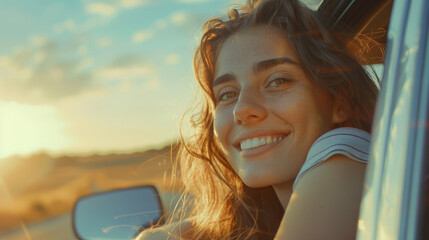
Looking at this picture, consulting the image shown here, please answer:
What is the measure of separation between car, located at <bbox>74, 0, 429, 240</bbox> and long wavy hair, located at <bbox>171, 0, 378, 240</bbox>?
1.35m

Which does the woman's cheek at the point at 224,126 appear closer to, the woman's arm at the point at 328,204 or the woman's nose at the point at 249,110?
the woman's nose at the point at 249,110

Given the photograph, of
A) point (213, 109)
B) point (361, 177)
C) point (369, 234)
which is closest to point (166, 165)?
point (213, 109)

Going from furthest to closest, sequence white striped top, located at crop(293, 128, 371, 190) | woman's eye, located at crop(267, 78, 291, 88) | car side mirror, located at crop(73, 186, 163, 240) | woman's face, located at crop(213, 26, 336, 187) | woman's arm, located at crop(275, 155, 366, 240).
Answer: car side mirror, located at crop(73, 186, 163, 240) < woman's eye, located at crop(267, 78, 291, 88) < woman's face, located at crop(213, 26, 336, 187) < white striped top, located at crop(293, 128, 371, 190) < woman's arm, located at crop(275, 155, 366, 240)

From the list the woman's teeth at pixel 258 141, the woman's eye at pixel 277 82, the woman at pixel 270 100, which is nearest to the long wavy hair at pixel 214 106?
the woman at pixel 270 100

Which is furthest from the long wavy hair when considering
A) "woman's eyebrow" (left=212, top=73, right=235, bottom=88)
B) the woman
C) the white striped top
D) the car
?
the car

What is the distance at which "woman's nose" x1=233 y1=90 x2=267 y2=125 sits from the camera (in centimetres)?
273

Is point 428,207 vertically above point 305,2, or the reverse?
point 305,2

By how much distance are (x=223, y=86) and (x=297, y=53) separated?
0.49 metres

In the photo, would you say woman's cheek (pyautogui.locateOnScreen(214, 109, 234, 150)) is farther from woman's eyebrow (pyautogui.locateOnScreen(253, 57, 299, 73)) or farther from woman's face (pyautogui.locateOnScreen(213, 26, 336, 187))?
woman's eyebrow (pyautogui.locateOnScreen(253, 57, 299, 73))

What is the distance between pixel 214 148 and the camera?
140 inches

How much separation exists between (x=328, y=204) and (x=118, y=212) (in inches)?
87.9

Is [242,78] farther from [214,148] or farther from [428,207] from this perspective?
[428,207]

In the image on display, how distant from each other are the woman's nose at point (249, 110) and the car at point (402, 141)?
1.25m

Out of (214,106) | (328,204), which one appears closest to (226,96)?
(214,106)
